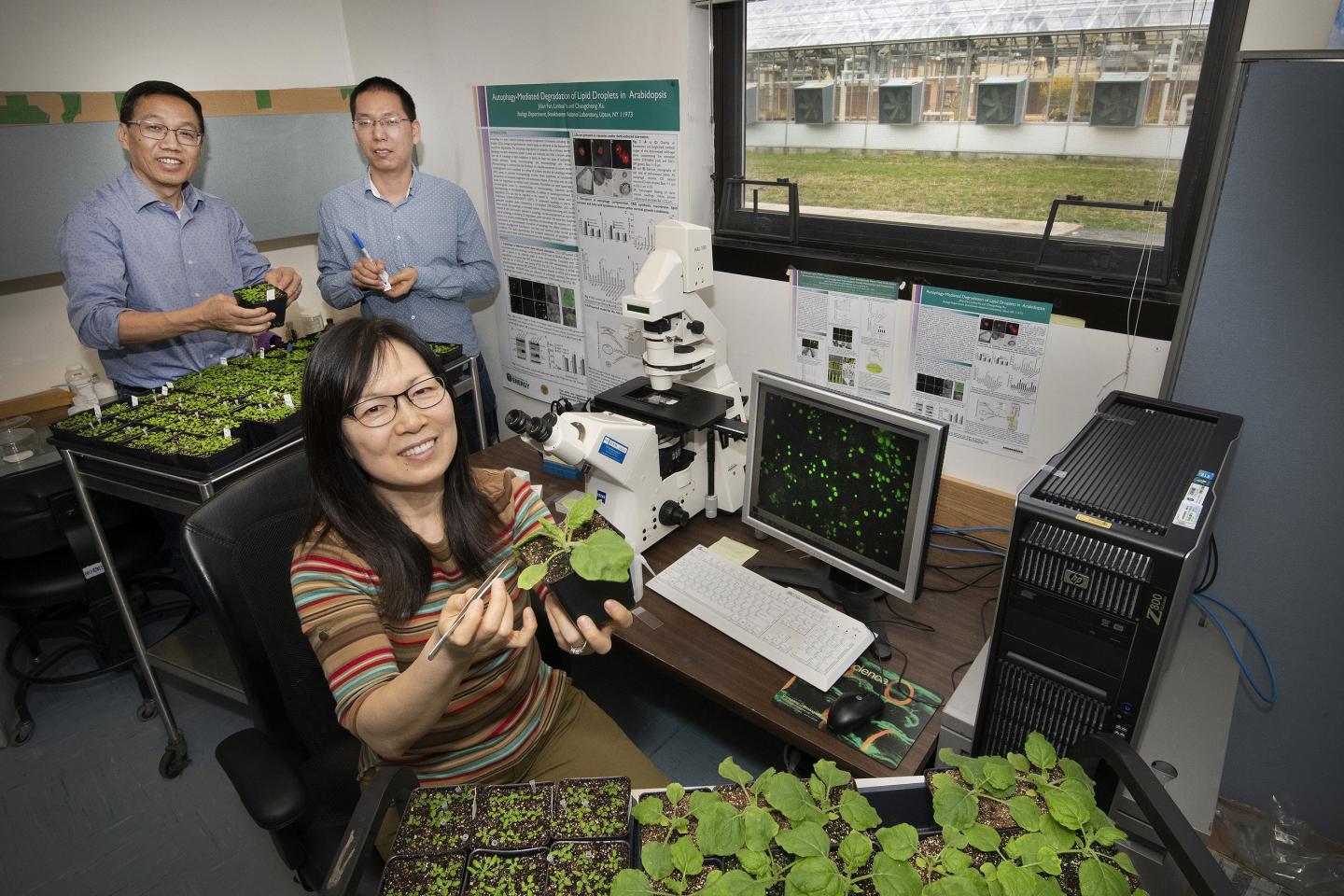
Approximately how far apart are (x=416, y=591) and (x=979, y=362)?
4.87 ft

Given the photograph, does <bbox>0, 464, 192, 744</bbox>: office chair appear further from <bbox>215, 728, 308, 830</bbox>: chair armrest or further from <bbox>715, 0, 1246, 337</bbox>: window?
<bbox>715, 0, 1246, 337</bbox>: window

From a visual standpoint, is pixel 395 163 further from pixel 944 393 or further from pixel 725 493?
pixel 944 393

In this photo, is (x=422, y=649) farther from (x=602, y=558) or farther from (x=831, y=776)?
(x=831, y=776)

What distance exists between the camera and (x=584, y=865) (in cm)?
88

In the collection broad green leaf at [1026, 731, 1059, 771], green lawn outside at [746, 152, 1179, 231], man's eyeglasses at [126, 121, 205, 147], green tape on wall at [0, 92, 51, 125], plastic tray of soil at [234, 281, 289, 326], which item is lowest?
broad green leaf at [1026, 731, 1059, 771]

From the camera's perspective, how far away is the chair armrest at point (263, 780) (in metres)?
1.20

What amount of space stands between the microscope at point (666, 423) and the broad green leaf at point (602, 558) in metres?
0.61

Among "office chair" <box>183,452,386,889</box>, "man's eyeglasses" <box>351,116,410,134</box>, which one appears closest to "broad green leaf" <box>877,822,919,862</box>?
"office chair" <box>183,452,386,889</box>

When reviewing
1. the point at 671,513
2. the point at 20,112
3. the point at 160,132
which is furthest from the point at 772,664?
the point at 20,112

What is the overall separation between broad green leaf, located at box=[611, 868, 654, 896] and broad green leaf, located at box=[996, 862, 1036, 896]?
1.24 ft

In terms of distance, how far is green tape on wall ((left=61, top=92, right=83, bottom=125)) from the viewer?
8.58 feet

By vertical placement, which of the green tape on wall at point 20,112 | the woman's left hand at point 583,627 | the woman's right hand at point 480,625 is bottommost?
the woman's left hand at point 583,627

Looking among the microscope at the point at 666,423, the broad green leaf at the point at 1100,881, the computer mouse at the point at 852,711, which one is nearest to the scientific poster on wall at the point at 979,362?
the microscope at the point at 666,423

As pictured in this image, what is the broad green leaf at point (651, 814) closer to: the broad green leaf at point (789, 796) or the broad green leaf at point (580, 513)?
the broad green leaf at point (789, 796)
